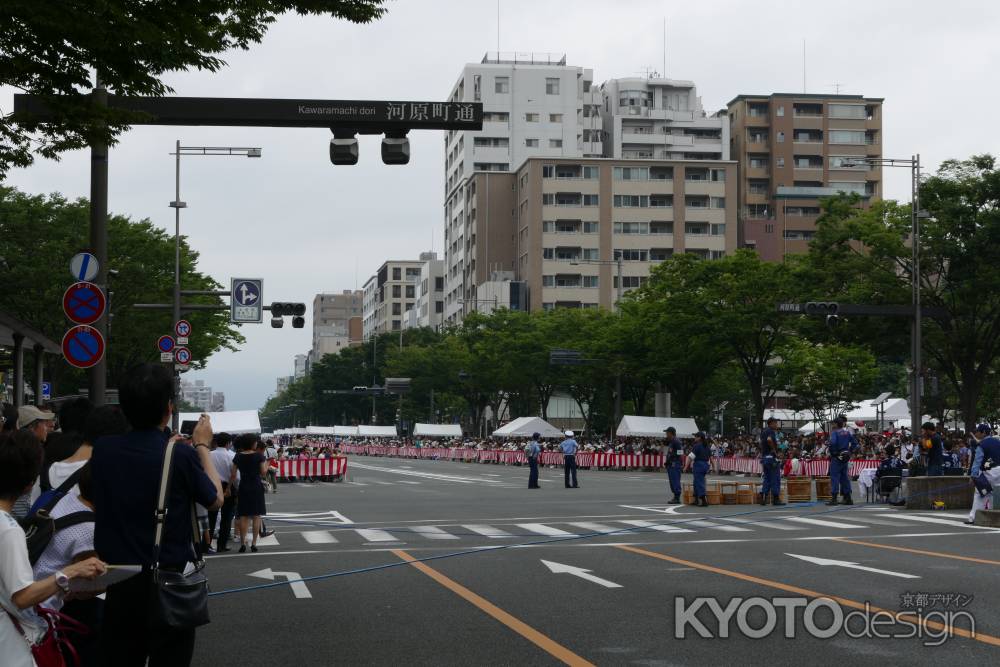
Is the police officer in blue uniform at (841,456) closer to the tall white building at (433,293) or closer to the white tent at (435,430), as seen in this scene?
the white tent at (435,430)

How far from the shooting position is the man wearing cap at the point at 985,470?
19828 millimetres

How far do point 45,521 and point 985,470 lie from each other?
17.7 metres

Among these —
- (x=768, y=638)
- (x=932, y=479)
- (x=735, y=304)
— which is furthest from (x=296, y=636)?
(x=735, y=304)

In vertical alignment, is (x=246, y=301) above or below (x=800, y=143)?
below

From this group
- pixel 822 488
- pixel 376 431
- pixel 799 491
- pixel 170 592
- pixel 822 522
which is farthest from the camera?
pixel 376 431

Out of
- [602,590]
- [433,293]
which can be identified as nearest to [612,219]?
[433,293]

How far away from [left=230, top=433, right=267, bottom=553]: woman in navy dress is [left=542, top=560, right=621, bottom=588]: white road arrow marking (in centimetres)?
456

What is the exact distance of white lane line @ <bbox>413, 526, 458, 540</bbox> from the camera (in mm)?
18609

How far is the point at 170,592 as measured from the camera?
518 centimetres

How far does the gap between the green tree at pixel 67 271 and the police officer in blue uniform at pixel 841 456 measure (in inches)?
895

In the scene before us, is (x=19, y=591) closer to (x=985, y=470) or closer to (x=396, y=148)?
(x=396, y=148)

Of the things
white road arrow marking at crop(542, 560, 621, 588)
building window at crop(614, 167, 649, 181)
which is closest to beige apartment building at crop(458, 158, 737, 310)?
building window at crop(614, 167, 649, 181)

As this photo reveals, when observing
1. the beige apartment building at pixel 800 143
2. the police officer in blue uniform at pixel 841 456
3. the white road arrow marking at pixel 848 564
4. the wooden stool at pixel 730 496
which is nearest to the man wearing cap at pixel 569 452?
the wooden stool at pixel 730 496

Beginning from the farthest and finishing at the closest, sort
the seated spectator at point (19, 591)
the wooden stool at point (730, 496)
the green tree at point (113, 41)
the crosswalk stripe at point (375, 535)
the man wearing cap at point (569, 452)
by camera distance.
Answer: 1. the man wearing cap at point (569, 452)
2. the wooden stool at point (730, 496)
3. the crosswalk stripe at point (375, 535)
4. the green tree at point (113, 41)
5. the seated spectator at point (19, 591)
